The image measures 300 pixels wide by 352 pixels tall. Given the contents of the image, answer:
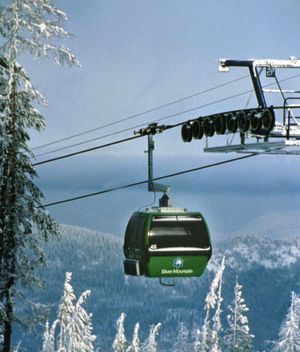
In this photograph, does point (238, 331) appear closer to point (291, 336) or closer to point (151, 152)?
point (291, 336)

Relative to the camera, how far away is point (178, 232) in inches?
940

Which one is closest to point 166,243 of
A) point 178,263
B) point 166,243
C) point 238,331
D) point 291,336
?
point 166,243

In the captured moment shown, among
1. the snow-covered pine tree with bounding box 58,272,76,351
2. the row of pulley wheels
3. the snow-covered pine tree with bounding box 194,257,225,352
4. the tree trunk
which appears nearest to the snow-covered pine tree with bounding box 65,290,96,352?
the snow-covered pine tree with bounding box 58,272,76,351

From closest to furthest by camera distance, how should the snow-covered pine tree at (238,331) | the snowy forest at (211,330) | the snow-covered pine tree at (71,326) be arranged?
the snow-covered pine tree at (71,326)
the snowy forest at (211,330)
the snow-covered pine tree at (238,331)

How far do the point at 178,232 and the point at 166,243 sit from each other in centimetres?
44

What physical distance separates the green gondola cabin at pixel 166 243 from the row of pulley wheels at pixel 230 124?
2.06 metres

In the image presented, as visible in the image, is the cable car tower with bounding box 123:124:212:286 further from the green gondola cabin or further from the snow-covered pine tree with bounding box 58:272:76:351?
the snow-covered pine tree with bounding box 58:272:76:351

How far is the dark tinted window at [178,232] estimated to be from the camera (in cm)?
2344

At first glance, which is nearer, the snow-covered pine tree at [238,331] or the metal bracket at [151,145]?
the metal bracket at [151,145]

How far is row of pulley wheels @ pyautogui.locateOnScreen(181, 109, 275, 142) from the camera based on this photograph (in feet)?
70.1

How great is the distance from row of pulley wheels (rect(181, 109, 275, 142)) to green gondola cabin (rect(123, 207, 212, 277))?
81.0 inches

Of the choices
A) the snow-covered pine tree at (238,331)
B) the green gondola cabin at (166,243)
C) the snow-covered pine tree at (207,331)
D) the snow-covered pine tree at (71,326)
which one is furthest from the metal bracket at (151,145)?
the snow-covered pine tree at (207,331)

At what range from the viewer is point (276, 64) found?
2381 cm

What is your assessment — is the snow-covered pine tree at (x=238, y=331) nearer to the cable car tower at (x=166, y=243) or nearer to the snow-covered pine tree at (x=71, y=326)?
the snow-covered pine tree at (x=71, y=326)
